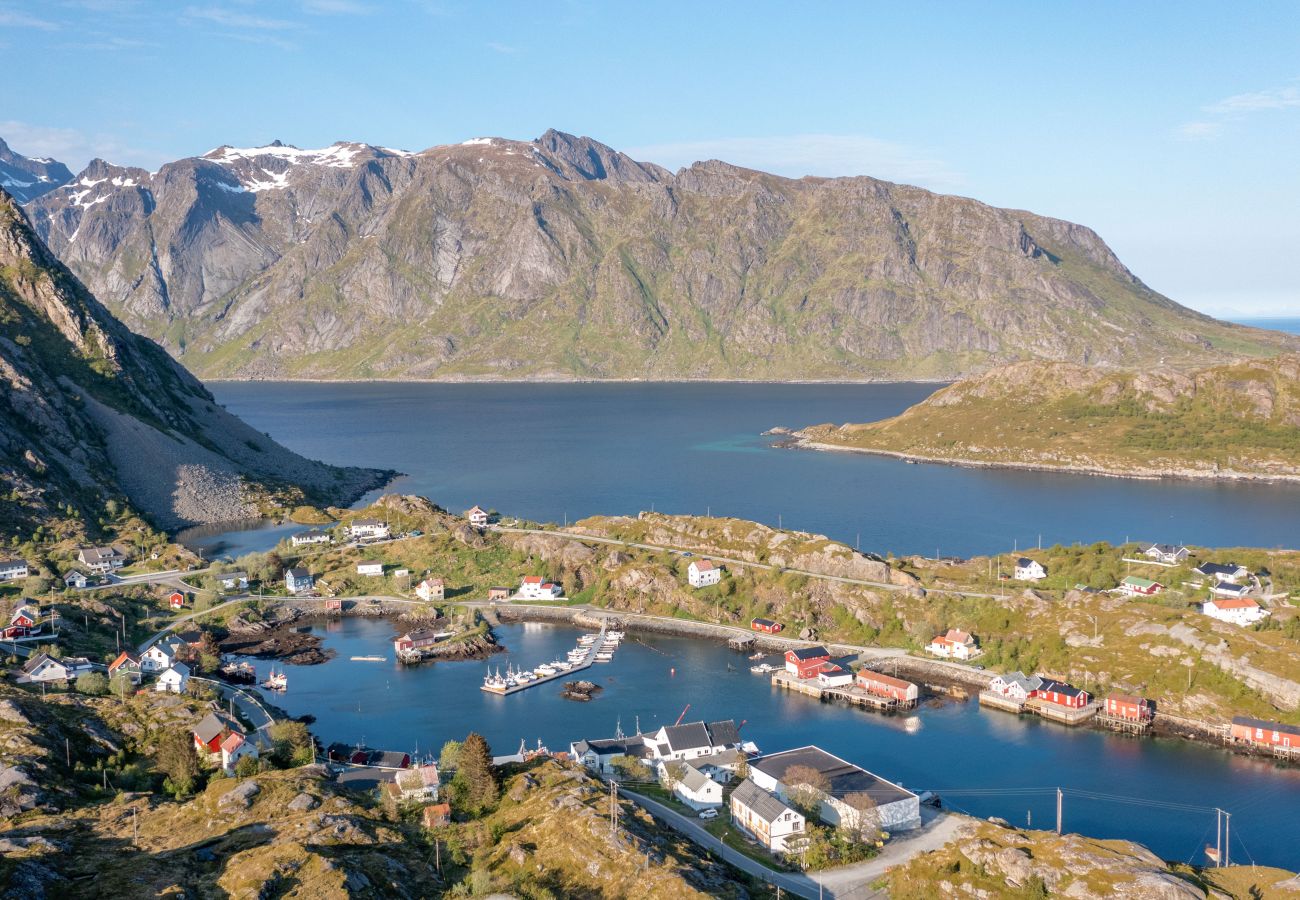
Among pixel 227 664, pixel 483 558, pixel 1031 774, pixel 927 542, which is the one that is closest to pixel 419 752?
pixel 227 664

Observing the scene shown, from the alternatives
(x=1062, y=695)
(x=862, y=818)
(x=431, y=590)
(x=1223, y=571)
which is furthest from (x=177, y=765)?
(x=1223, y=571)

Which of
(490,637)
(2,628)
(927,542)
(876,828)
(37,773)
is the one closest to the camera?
(37,773)

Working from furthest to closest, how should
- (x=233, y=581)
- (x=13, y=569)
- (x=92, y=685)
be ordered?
(x=233, y=581), (x=13, y=569), (x=92, y=685)

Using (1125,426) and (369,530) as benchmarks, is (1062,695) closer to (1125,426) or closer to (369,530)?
(369,530)

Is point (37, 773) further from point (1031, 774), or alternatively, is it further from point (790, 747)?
point (1031, 774)

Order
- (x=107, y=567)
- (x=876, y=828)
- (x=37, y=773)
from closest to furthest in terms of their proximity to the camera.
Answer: (x=37, y=773)
(x=876, y=828)
(x=107, y=567)

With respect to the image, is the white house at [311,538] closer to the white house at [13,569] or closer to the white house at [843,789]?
the white house at [13,569]

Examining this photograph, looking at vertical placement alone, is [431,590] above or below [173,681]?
below
